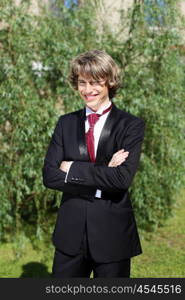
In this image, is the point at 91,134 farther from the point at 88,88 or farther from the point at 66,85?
the point at 66,85

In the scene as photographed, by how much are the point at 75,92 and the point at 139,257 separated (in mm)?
2535

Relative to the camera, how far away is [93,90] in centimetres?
255

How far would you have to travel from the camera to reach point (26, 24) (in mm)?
5285

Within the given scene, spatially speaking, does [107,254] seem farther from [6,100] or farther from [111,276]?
[6,100]

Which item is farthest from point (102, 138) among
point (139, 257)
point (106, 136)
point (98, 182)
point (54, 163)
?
point (139, 257)

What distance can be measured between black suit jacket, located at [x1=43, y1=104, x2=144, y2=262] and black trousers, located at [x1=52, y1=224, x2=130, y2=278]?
0.05 m

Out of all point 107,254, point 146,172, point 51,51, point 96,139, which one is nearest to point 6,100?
point 51,51

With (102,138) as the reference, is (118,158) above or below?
below

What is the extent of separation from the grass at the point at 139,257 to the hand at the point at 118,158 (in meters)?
2.78

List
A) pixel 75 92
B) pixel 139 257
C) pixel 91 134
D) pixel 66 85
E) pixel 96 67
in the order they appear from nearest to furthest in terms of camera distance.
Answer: pixel 96 67, pixel 91 134, pixel 75 92, pixel 66 85, pixel 139 257

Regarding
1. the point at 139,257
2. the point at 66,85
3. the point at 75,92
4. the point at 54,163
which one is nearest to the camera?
the point at 54,163

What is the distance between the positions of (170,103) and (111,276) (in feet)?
11.4

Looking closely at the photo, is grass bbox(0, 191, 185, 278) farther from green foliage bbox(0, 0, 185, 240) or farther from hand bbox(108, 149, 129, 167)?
hand bbox(108, 149, 129, 167)

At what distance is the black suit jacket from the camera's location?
2.55m
